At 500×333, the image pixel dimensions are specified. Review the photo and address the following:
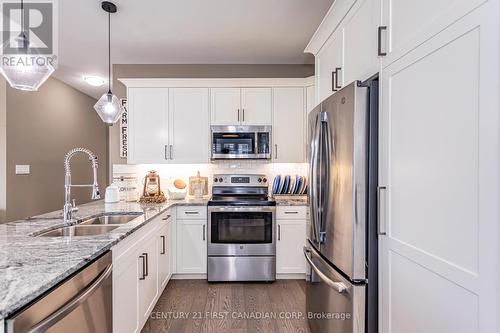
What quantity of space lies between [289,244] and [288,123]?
1.44 m

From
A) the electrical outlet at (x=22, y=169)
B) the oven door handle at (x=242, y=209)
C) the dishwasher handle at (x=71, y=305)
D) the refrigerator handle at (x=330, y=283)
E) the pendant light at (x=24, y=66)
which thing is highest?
the pendant light at (x=24, y=66)

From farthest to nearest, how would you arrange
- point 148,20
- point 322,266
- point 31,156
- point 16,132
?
point 31,156, point 16,132, point 148,20, point 322,266

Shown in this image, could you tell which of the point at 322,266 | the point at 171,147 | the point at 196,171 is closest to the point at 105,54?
the point at 171,147

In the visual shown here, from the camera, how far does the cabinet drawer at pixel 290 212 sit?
3.15 m

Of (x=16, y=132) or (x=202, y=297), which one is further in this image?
(x=16, y=132)

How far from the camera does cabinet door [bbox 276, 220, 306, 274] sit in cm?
315

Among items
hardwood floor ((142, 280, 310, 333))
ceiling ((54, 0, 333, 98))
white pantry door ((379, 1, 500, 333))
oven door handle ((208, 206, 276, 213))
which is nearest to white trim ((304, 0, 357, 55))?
ceiling ((54, 0, 333, 98))

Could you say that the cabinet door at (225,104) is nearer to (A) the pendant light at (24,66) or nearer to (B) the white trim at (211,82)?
(B) the white trim at (211,82)

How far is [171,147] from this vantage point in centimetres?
342

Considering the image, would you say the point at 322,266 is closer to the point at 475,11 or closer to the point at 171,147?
the point at 475,11

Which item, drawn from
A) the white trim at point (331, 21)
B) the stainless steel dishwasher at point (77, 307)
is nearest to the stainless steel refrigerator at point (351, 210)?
the white trim at point (331, 21)

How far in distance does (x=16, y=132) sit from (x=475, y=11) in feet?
15.4

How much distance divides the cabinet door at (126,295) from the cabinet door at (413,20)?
1.81m

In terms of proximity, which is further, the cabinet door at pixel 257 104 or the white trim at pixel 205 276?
the cabinet door at pixel 257 104
